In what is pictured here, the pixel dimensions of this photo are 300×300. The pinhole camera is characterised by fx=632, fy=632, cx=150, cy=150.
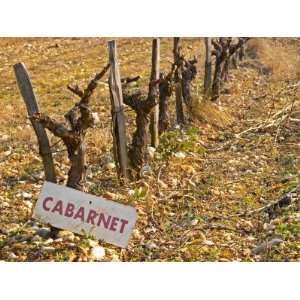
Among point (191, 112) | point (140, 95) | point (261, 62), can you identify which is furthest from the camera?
point (261, 62)

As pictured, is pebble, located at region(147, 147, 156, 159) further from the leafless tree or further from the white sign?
the white sign

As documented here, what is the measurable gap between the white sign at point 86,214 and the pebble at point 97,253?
83 millimetres

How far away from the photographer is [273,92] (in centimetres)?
863

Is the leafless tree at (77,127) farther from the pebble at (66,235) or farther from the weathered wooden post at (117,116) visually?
the weathered wooden post at (117,116)

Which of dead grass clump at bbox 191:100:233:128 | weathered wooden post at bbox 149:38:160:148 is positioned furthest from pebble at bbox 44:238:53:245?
dead grass clump at bbox 191:100:233:128

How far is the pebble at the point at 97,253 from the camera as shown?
15.0 ft

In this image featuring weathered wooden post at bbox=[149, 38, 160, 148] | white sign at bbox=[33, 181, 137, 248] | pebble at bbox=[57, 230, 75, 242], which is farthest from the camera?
weathered wooden post at bbox=[149, 38, 160, 148]

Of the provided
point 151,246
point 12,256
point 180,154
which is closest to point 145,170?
point 180,154

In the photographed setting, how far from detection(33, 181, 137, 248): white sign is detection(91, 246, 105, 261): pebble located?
0.08m

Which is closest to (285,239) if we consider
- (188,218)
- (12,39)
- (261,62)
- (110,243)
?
(188,218)

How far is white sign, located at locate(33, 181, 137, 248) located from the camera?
4598mm

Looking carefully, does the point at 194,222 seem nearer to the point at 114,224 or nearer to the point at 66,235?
the point at 114,224
